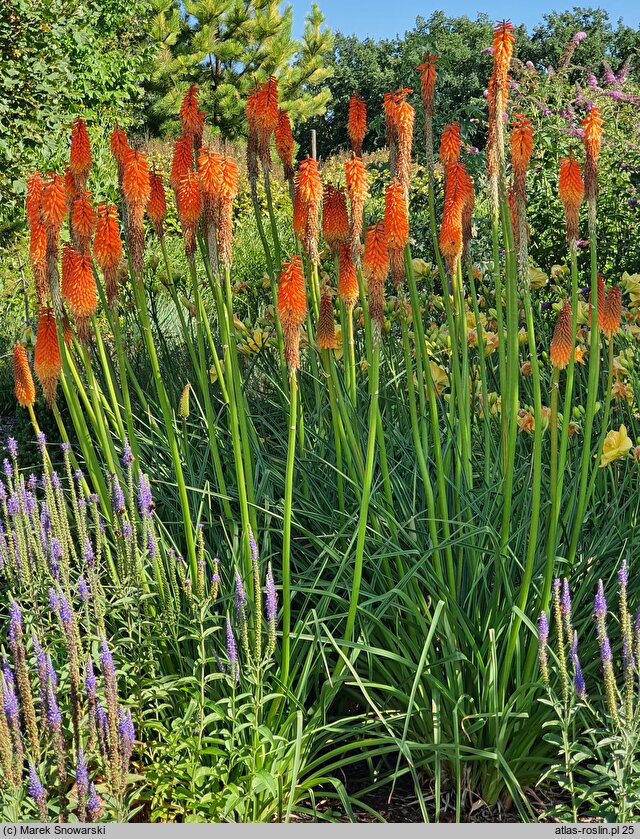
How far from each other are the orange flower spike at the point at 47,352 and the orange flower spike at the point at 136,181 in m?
0.47

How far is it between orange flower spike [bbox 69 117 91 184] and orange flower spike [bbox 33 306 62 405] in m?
0.45

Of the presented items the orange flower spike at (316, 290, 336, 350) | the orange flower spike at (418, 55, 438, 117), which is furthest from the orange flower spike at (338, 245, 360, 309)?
A: the orange flower spike at (418, 55, 438, 117)

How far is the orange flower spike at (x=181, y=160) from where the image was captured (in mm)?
2609

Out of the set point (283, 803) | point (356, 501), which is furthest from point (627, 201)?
point (283, 803)

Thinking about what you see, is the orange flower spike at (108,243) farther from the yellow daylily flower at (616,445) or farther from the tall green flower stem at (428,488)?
the yellow daylily flower at (616,445)

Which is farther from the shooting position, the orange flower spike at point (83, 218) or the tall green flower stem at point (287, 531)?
the orange flower spike at point (83, 218)

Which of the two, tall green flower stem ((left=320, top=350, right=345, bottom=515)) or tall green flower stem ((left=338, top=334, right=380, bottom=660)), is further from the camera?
tall green flower stem ((left=320, top=350, right=345, bottom=515))

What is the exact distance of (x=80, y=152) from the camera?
2.70 meters

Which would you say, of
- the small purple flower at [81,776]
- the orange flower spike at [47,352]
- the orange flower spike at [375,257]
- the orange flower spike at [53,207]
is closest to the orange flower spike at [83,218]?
the orange flower spike at [53,207]

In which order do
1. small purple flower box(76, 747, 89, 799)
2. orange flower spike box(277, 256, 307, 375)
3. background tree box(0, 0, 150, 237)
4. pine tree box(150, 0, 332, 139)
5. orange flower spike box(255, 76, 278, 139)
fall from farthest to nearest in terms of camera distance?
pine tree box(150, 0, 332, 139)
background tree box(0, 0, 150, 237)
orange flower spike box(255, 76, 278, 139)
orange flower spike box(277, 256, 307, 375)
small purple flower box(76, 747, 89, 799)

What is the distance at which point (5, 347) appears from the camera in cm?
735

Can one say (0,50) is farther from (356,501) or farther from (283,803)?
(283,803)

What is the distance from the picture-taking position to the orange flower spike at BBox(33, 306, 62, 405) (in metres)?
2.64

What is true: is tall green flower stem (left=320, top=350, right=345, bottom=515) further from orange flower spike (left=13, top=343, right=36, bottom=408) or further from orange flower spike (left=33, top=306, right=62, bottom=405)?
orange flower spike (left=13, top=343, right=36, bottom=408)
